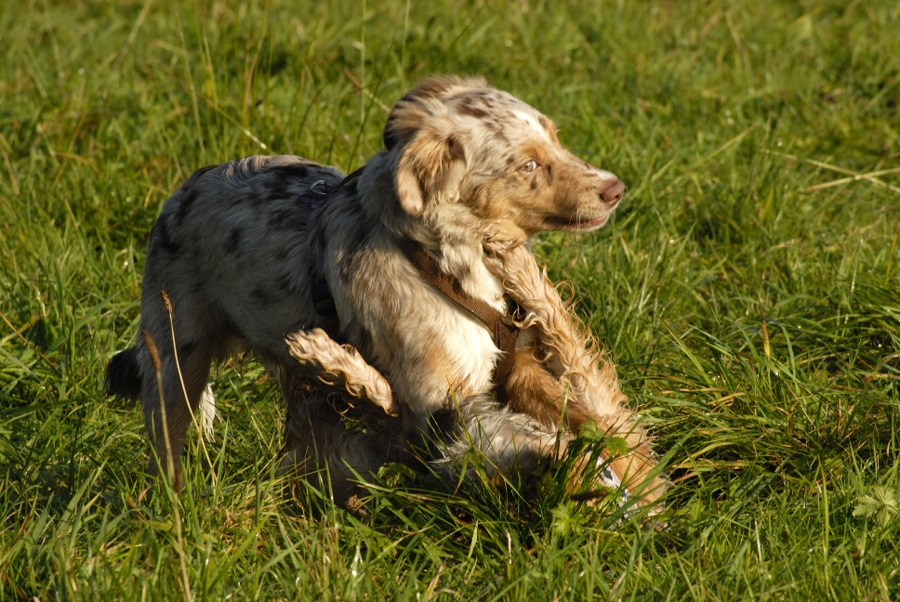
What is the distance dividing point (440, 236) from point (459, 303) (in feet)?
0.72

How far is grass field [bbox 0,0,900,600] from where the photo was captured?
3.02 metres

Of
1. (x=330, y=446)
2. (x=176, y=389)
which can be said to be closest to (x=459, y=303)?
(x=330, y=446)

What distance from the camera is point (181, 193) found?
431 cm

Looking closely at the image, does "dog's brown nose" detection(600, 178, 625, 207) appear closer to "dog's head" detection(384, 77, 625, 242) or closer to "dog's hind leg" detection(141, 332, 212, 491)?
"dog's head" detection(384, 77, 625, 242)

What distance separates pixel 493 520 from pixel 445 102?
1.35 metres

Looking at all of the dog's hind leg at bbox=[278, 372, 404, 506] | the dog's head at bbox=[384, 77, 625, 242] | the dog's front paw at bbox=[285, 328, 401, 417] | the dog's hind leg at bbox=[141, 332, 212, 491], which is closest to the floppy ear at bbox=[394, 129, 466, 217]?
the dog's head at bbox=[384, 77, 625, 242]

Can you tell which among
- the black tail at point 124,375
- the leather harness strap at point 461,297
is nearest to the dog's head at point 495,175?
the leather harness strap at point 461,297

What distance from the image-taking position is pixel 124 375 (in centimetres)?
424

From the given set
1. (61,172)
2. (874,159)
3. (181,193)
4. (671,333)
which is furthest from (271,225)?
(874,159)

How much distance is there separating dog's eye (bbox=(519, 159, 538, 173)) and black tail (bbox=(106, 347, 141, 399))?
1.67m

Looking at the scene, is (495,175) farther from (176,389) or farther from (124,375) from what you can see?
(124,375)

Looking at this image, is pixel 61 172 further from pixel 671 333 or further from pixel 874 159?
pixel 874 159

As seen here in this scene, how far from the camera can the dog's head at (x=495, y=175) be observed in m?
3.48

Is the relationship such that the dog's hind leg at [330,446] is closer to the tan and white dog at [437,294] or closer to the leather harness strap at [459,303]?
the tan and white dog at [437,294]
